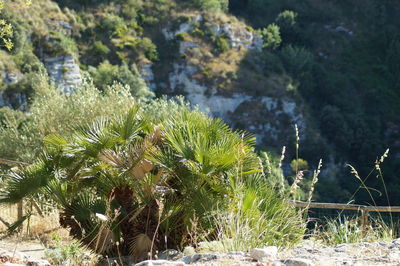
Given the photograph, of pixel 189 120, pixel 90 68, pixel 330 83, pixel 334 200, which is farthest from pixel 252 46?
pixel 189 120

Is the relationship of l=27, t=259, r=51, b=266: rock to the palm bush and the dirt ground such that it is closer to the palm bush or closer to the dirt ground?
the palm bush

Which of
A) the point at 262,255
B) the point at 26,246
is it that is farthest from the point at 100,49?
the point at 262,255

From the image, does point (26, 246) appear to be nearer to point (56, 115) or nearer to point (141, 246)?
point (141, 246)

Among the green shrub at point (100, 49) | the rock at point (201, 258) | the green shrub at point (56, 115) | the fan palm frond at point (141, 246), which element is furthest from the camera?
the green shrub at point (100, 49)

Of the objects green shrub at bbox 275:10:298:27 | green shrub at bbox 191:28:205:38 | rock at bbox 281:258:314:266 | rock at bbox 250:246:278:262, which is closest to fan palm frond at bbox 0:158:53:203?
rock at bbox 250:246:278:262

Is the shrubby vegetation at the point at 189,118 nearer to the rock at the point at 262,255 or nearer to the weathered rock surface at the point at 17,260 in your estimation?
the rock at the point at 262,255

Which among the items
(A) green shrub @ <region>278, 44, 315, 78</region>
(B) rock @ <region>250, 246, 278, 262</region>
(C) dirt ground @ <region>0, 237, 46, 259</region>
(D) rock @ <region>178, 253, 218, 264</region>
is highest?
(A) green shrub @ <region>278, 44, 315, 78</region>

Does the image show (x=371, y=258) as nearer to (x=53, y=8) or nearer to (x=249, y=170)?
(x=249, y=170)

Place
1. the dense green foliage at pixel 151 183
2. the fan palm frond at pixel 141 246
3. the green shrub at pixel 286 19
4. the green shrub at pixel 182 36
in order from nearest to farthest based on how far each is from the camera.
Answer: the dense green foliage at pixel 151 183 < the fan palm frond at pixel 141 246 < the green shrub at pixel 182 36 < the green shrub at pixel 286 19

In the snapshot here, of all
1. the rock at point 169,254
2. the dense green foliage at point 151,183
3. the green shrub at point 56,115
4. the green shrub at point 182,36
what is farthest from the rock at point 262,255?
A: the green shrub at point 182,36

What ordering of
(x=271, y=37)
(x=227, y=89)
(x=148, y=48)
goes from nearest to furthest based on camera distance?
(x=227, y=89) < (x=148, y=48) < (x=271, y=37)

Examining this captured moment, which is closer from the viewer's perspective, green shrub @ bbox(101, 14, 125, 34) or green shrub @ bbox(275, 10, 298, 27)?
green shrub @ bbox(101, 14, 125, 34)

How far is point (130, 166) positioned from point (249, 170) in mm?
1253

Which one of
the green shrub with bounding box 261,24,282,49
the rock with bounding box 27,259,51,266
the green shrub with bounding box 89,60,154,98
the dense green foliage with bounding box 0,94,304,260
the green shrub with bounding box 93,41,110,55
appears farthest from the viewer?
the green shrub with bounding box 261,24,282,49
